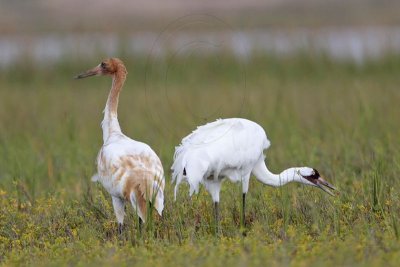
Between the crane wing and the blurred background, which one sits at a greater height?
the blurred background

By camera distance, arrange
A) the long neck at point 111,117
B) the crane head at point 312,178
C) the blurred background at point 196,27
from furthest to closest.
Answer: the blurred background at point 196,27 → the long neck at point 111,117 → the crane head at point 312,178

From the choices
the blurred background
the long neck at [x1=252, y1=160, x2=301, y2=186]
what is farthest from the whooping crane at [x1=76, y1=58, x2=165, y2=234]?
the blurred background

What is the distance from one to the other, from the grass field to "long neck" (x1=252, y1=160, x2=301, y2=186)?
0.39 ft

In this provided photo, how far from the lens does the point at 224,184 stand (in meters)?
8.38

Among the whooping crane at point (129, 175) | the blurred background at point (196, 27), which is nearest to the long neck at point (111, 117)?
the whooping crane at point (129, 175)

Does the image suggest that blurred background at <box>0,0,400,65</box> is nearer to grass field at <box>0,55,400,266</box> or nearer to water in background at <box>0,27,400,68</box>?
water in background at <box>0,27,400,68</box>

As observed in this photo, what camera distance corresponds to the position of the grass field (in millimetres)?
6211

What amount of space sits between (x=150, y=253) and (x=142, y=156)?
1198mm

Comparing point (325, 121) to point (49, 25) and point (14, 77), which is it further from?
point (49, 25)

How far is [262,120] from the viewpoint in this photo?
1159 cm

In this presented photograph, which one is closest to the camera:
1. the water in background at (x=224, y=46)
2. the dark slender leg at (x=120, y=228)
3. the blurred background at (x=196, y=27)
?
the dark slender leg at (x=120, y=228)

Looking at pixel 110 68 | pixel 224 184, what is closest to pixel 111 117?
pixel 110 68

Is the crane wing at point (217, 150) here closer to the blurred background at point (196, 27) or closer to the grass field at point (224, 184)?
the grass field at point (224, 184)

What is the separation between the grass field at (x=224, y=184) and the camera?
20.4 feet
